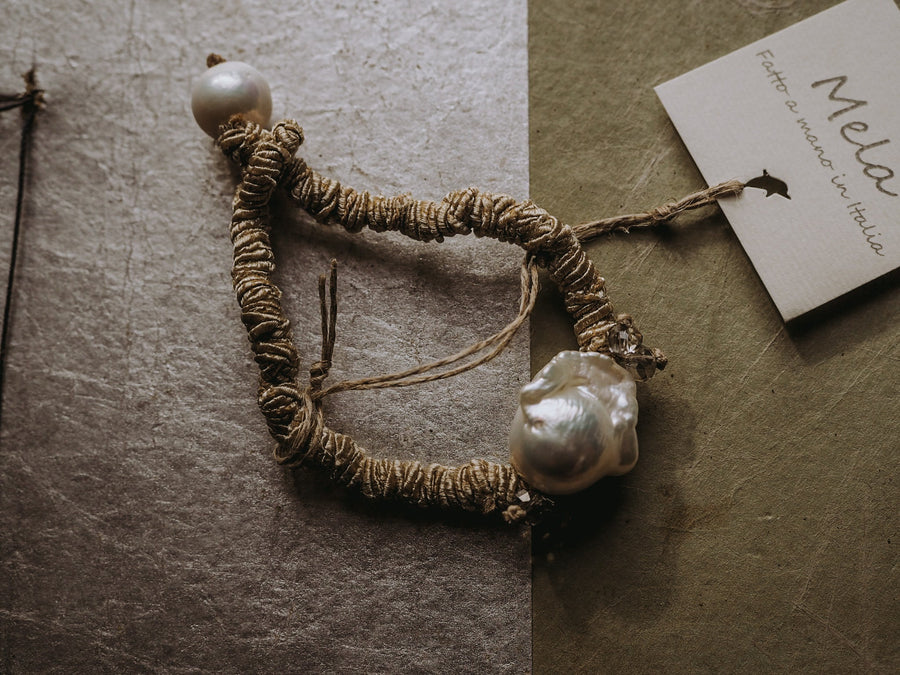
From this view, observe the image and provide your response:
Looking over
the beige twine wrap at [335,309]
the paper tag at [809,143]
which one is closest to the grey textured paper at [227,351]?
the beige twine wrap at [335,309]

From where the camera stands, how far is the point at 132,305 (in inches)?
29.9

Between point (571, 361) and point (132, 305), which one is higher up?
point (132, 305)

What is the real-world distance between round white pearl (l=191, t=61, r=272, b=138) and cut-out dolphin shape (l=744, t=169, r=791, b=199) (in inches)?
20.1

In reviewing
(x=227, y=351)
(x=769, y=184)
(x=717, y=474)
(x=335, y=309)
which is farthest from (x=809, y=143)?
(x=227, y=351)

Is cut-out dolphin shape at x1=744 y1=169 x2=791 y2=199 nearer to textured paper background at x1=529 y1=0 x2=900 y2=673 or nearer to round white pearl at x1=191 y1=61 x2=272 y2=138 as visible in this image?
textured paper background at x1=529 y1=0 x2=900 y2=673

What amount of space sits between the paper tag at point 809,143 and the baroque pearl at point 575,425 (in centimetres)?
21

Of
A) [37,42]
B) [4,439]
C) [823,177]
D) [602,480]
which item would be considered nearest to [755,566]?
[602,480]

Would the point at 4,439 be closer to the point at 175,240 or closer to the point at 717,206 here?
the point at 175,240

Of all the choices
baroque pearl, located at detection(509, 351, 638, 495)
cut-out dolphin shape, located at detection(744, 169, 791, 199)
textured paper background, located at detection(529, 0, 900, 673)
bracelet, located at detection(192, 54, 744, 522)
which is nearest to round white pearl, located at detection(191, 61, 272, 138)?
bracelet, located at detection(192, 54, 744, 522)

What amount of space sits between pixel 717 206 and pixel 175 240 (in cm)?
58

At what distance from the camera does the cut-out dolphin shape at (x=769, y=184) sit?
71cm

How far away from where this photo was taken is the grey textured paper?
27.1 inches

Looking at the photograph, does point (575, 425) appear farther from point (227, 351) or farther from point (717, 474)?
point (227, 351)

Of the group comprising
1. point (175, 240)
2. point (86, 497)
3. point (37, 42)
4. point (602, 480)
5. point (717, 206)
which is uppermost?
point (37, 42)
